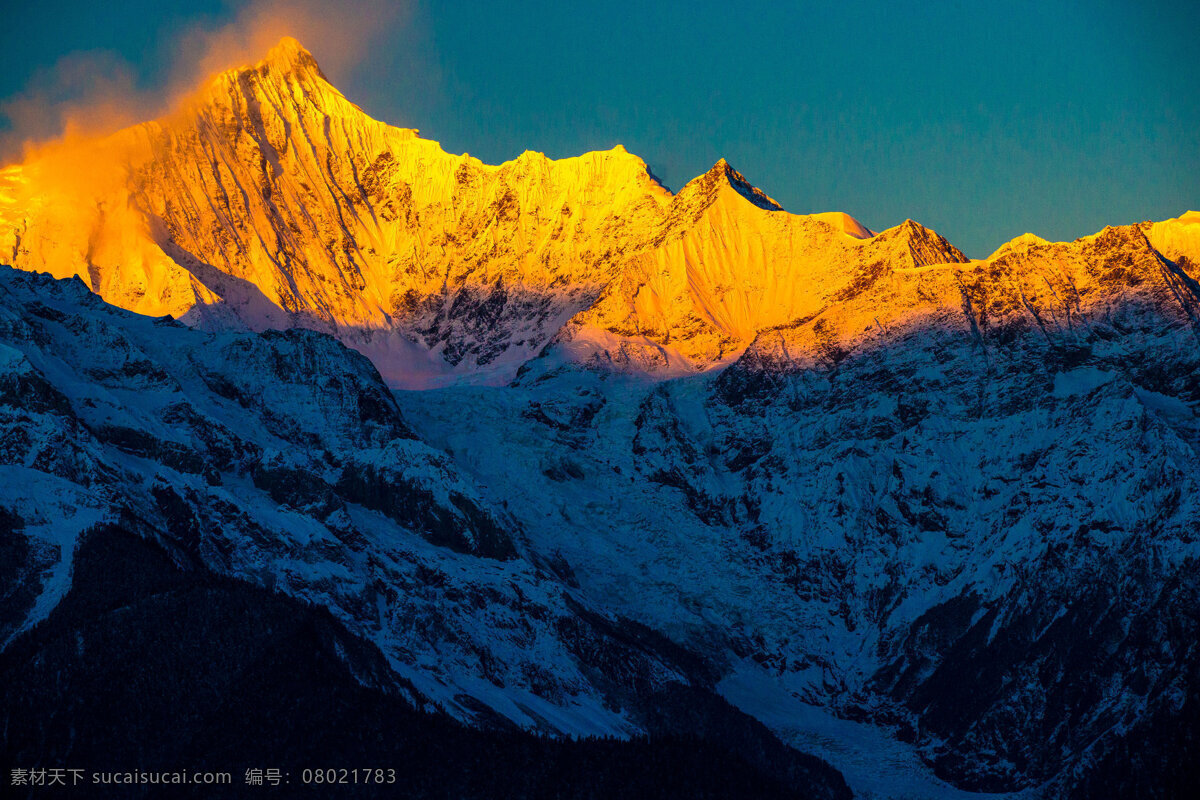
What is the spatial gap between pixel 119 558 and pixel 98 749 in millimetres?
26515

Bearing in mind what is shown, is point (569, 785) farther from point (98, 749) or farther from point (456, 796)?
point (98, 749)

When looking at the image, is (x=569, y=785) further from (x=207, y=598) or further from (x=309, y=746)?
(x=207, y=598)

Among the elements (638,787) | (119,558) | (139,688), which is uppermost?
(119,558)

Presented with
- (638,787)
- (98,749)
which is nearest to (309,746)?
(98,749)

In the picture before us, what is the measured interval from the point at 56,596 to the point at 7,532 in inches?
428

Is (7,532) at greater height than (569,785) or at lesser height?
greater

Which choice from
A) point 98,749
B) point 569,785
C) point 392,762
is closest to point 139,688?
point 98,749

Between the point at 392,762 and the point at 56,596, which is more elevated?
the point at 56,596

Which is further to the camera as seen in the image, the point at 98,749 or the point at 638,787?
the point at 638,787

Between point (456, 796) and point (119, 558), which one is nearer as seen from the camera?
point (456, 796)

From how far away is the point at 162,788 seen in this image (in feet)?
561

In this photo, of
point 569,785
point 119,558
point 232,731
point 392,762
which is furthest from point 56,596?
point 569,785

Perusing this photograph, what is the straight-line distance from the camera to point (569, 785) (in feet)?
609

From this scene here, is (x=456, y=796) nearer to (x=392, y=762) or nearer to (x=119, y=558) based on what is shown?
(x=392, y=762)
